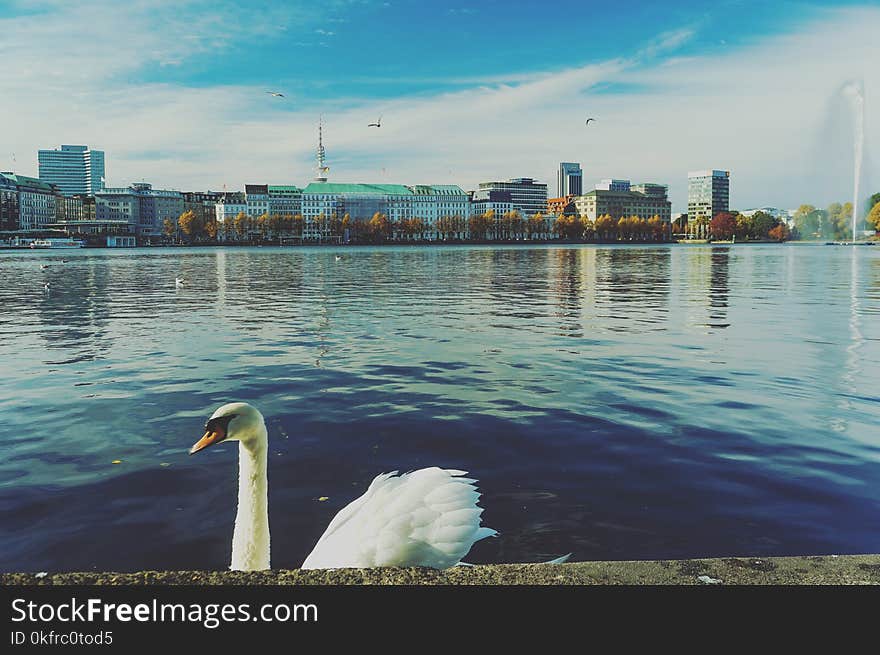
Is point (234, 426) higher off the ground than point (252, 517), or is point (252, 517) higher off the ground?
point (234, 426)

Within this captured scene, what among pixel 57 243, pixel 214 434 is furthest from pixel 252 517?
pixel 57 243

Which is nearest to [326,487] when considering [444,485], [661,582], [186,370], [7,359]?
[444,485]

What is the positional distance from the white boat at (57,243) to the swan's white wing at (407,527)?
599 feet

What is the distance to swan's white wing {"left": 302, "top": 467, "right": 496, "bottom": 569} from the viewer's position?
4715 mm

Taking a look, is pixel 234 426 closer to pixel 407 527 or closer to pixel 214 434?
pixel 214 434

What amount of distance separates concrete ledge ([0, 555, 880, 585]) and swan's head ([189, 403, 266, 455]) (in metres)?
1.68

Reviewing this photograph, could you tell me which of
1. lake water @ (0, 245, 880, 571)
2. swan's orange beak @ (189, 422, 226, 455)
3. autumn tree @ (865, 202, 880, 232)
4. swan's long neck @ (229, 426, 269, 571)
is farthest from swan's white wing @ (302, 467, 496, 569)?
autumn tree @ (865, 202, 880, 232)

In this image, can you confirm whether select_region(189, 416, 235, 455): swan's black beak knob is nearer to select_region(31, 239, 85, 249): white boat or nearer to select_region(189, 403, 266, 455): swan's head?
select_region(189, 403, 266, 455): swan's head

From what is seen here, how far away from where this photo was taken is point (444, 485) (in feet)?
17.2

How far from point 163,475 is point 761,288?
33.4 metres

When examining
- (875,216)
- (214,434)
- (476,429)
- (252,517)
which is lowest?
(476,429)

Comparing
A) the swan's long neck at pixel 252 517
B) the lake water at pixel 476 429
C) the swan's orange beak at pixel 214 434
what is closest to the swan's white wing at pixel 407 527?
the swan's long neck at pixel 252 517

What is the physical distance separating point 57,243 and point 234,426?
192811 millimetres

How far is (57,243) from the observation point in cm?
17600
